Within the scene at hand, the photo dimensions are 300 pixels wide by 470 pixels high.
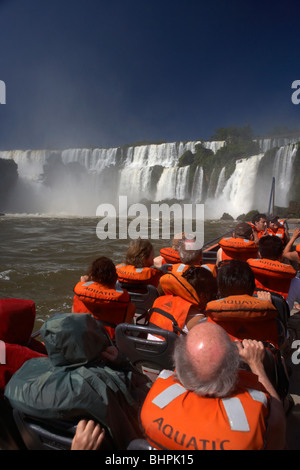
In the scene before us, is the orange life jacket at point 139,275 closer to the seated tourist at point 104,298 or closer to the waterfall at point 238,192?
the seated tourist at point 104,298

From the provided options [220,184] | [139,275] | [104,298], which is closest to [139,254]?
[139,275]

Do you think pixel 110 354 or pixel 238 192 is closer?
pixel 110 354

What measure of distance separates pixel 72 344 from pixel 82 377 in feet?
0.53

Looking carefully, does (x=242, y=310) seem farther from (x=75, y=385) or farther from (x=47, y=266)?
(x=47, y=266)

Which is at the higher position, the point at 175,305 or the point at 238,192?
the point at 238,192

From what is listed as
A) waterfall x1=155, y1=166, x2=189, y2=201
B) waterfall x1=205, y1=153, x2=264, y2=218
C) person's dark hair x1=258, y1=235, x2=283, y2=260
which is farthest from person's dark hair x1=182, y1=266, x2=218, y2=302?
waterfall x1=155, y1=166, x2=189, y2=201

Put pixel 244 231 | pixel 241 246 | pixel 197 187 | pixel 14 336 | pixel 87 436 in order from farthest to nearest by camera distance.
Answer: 1. pixel 197 187
2. pixel 244 231
3. pixel 241 246
4. pixel 14 336
5. pixel 87 436

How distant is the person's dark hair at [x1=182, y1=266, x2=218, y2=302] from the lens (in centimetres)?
232

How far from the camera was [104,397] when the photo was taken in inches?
55.5

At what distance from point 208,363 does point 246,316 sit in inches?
31.7

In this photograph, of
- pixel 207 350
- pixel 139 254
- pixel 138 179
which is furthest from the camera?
pixel 138 179

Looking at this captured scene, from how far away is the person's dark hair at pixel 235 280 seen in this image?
2111 millimetres

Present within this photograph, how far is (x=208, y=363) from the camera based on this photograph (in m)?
1.21

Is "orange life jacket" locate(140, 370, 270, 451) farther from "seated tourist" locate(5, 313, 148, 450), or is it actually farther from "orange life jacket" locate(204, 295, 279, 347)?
"orange life jacket" locate(204, 295, 279, 347)
